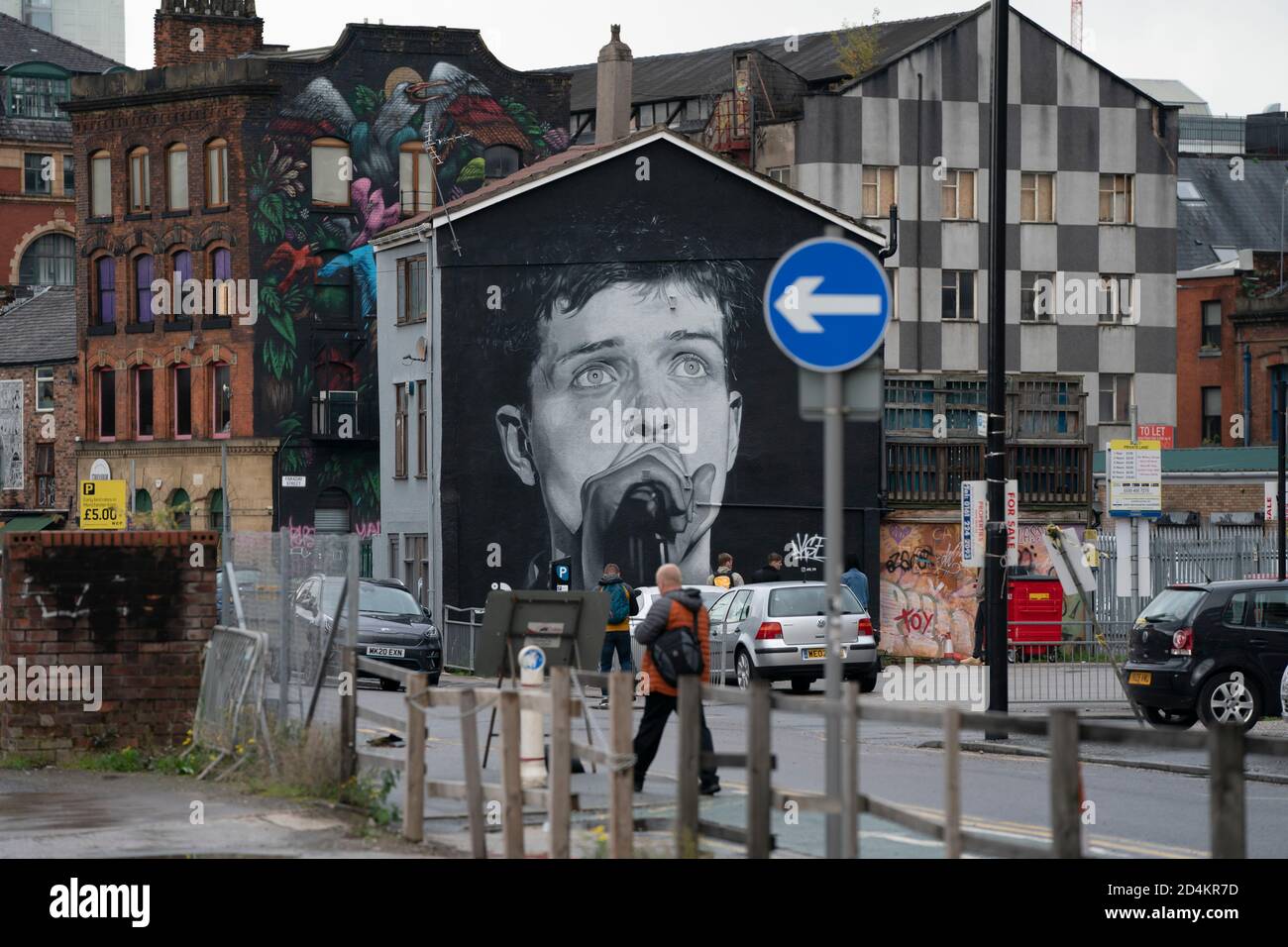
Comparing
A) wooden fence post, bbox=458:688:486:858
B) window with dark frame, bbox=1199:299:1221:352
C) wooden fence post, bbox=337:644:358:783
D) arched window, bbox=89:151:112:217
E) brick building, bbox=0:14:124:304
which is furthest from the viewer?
brick building, bbox=0:14:124:304

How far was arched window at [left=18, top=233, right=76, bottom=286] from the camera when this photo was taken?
287 ft

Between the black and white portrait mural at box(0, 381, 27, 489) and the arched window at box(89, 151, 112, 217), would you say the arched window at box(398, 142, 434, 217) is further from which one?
the black and white portrait mural at box(0, 381, 27, 489)

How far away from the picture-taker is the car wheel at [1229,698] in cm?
2245

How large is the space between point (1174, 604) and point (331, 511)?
4214 cm

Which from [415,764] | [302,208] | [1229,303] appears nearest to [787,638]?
[415,764]

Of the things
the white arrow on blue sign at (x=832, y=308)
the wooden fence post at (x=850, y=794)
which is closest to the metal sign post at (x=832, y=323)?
the white arrow on blue sign at (x=832, y=308)

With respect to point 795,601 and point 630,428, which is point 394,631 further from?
point 630,428

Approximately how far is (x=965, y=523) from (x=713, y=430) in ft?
68.9

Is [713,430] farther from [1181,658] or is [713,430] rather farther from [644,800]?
[644,800]

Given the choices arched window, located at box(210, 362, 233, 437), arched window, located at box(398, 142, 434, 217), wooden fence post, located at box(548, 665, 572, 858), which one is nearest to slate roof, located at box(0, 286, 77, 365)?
arched window, located at box(210, 362, 233, 437)

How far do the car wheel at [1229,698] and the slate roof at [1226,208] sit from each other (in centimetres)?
6257

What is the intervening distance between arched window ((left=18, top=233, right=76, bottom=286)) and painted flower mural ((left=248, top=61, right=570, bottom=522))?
93.4 feet

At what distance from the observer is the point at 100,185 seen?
218 feet

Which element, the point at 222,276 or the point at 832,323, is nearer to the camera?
the point at 832,323
